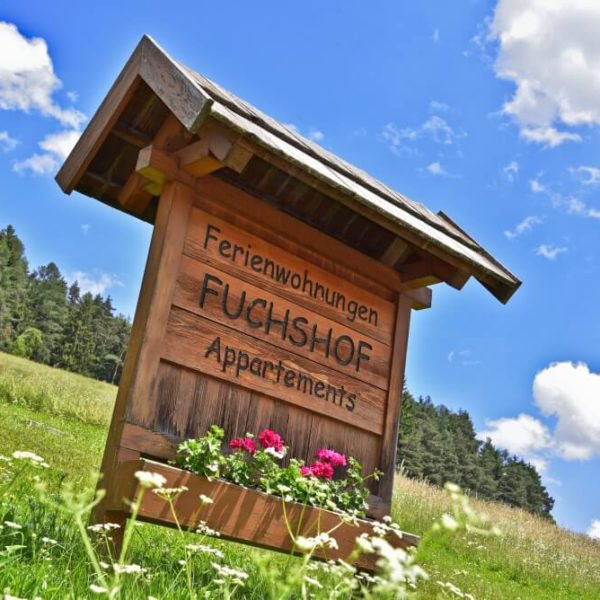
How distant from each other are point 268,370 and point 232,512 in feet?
3.70

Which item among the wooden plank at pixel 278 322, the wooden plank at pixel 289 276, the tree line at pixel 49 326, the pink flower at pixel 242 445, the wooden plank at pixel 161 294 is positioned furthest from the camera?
the tree line at pixel 49 326

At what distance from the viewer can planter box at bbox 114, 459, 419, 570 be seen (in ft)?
13.8

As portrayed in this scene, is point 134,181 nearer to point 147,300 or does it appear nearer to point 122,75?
point 122,75

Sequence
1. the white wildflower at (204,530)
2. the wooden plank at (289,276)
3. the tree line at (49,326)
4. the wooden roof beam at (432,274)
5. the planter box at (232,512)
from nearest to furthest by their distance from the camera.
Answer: the white wildflower at (204,530) → the planter box at (232,512) → the wooden plank at (289,276) → the wooden roof beam at (432,274) → the tree line at (49,326)

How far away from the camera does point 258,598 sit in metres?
4.11

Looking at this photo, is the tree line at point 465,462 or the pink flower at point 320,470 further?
the tree line at point 465,462

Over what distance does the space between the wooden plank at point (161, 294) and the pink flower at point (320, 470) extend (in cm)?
121

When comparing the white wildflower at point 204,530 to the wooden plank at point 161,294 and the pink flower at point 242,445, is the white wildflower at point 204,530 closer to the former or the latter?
the pink flower at point 242,445

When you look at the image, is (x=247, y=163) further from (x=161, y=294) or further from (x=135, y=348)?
(x=135, y=348)

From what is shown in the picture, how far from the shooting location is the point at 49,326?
271 feet

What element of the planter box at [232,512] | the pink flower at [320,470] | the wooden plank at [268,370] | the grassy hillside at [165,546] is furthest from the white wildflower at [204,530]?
the wooden plank at [268,370]

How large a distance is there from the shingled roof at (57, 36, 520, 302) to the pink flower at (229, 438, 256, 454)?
5.93 ft

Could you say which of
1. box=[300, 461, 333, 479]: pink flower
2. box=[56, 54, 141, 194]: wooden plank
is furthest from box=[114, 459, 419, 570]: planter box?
box=[56, 54, 141, 194]: wooden plank

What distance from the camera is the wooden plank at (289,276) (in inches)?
203
